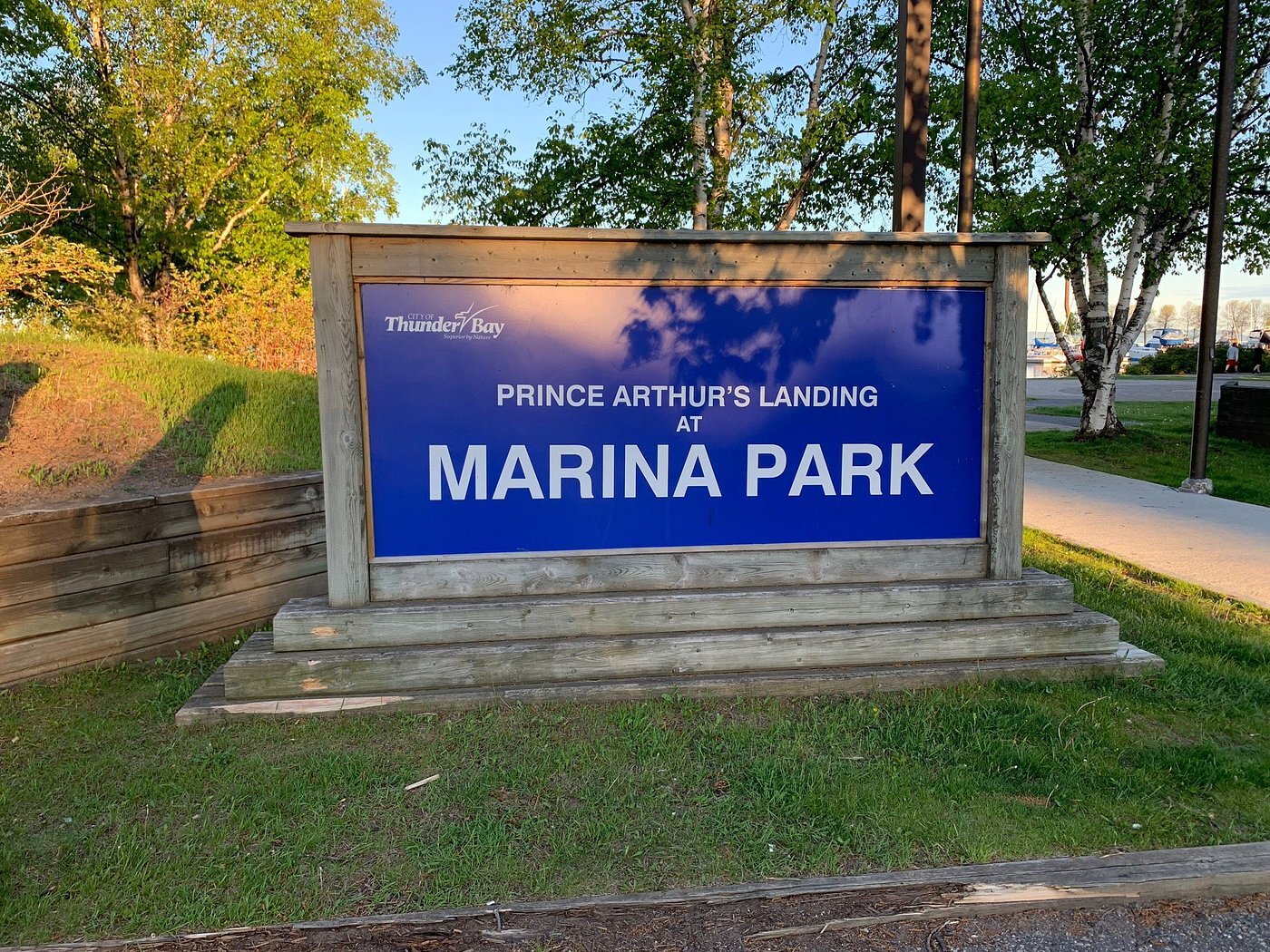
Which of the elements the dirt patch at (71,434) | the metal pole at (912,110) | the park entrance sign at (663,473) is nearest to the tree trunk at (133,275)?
the dirt patch at (71,434)

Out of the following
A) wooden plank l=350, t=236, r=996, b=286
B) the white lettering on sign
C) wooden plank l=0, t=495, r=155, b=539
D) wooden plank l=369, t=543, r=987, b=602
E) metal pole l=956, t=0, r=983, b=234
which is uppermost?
metal pole l=956, t=0, r=983, b=234

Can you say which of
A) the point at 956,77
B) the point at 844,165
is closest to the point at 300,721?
the point at 844,165

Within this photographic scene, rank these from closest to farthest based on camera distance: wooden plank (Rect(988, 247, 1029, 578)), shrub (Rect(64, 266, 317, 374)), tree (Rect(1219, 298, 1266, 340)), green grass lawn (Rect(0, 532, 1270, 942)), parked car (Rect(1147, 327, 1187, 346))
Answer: green grass lawn (Rect(0, 532, 1270, 942)) < wooden plank (Rect(988, 247, 1029, 578)) < shrub (Rect(64, 266, 317, 374)) < parked car (Rect(1147, 327, 1187, 346)) < tree (Rect(1219, 298, 1266, 340))

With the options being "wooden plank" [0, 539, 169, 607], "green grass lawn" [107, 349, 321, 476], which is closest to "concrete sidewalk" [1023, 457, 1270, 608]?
"green grass lawn" [107, 349, 321, 476]

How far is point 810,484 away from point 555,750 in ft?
5.89

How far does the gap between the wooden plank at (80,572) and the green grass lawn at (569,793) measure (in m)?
0.44

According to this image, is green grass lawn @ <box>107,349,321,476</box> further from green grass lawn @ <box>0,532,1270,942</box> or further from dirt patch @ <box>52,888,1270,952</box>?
dirt patch @ <box>52,888,1270,952</box>

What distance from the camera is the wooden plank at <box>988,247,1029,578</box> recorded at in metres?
4.21

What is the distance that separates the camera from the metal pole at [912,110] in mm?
5070

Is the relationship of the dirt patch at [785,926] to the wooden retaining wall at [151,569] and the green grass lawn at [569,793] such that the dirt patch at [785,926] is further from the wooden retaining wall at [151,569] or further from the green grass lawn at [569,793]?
the wooden retaining wall at [151,569]

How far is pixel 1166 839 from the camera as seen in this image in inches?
112

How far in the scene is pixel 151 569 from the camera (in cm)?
432

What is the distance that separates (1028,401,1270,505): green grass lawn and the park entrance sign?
22.3 feet

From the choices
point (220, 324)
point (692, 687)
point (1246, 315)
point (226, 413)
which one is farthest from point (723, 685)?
point (1246, 315)
